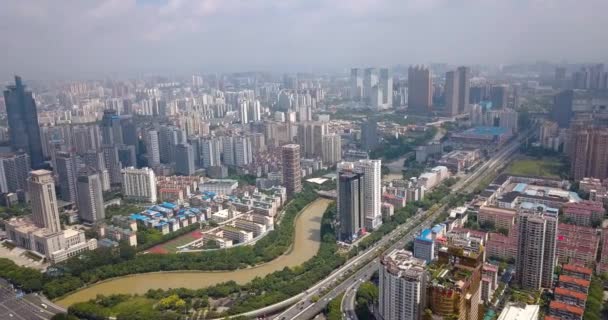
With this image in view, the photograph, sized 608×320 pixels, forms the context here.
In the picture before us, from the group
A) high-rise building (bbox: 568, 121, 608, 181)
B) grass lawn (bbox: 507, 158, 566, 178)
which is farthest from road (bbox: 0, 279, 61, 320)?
Answer: high-rise building (bbox: 568, 121, 608, 181)

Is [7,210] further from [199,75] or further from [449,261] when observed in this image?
[199,75]

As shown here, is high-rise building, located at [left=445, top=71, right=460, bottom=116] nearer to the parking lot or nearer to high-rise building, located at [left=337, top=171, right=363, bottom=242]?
high-rise building, located at [left=337, top=171, right=363, bottom=242]

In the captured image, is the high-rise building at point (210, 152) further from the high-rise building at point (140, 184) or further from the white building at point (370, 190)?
the white building at point (370, 190)

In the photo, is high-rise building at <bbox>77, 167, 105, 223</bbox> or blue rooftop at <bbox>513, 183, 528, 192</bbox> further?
blue rooftop at <bbox>513, 183, 528, 192</bbox>

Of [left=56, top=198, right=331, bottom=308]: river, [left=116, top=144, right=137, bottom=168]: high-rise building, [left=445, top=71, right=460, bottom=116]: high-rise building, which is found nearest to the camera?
[left=56, top=198, right=331, bottom=308]: river

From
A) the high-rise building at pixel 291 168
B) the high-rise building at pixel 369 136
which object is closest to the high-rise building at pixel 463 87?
the high-rise building at pixel 369 136

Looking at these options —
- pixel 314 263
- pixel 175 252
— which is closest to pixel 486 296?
pixel 314 263
